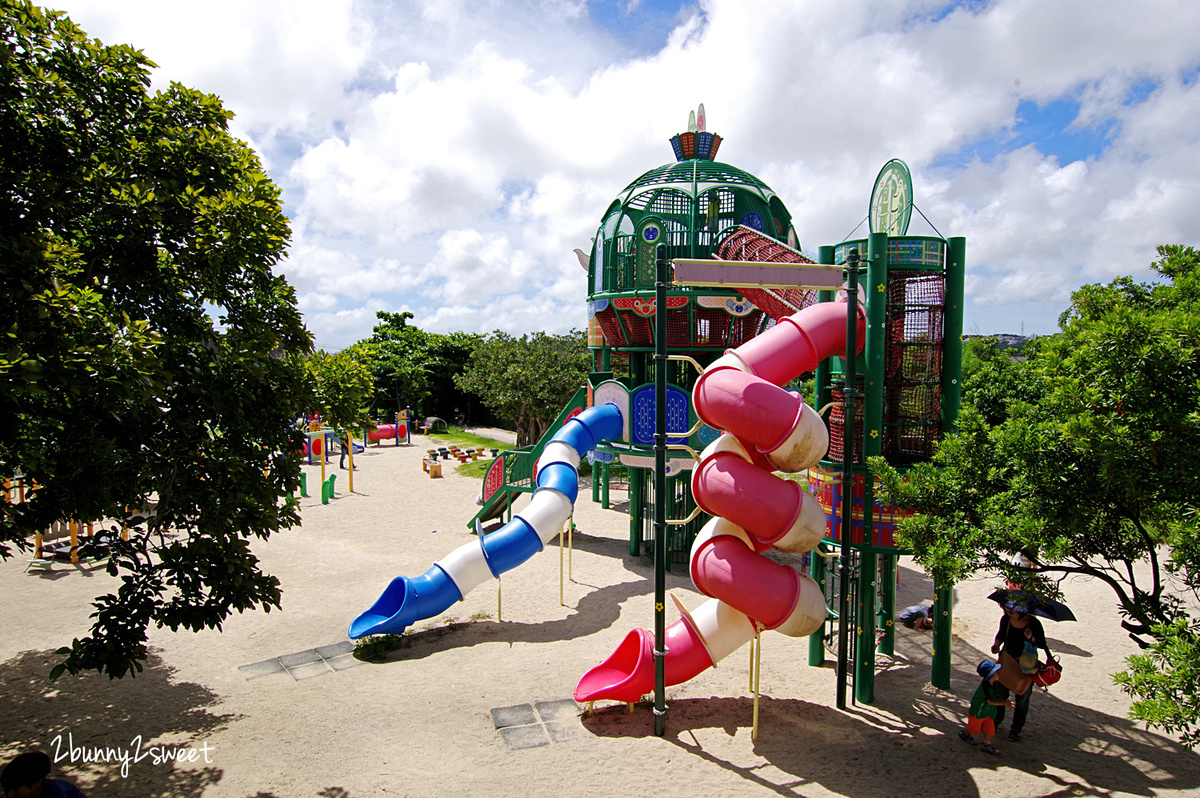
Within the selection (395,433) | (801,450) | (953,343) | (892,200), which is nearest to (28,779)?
(801,450)

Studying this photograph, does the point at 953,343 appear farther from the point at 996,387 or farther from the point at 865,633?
the point at 996,387

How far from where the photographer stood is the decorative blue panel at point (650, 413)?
1501cm

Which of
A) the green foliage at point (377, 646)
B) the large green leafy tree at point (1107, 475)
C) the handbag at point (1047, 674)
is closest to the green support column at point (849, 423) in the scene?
the large green leafy tree at point (1107, 475)

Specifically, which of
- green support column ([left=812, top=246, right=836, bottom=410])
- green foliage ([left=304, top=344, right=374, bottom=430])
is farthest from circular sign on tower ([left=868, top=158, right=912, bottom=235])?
green foliage ([left=304, top=344, right=374, bottom=430])

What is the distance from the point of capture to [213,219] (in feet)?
20.4

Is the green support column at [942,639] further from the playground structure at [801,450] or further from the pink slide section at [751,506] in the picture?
the pink slide section at [751,506]

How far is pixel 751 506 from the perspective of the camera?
7.85 metres

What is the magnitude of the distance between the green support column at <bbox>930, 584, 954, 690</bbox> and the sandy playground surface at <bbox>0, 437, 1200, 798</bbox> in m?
0.17

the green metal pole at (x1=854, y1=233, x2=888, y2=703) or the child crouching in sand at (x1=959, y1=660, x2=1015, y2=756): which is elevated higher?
the green metal pole at (x1=854, y1=233, x2=888, y2=703)

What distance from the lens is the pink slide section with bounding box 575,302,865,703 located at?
784 cm

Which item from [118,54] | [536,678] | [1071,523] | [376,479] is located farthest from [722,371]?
[376,479]

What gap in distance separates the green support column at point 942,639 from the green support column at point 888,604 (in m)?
0.77

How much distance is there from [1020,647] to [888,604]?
261cm
